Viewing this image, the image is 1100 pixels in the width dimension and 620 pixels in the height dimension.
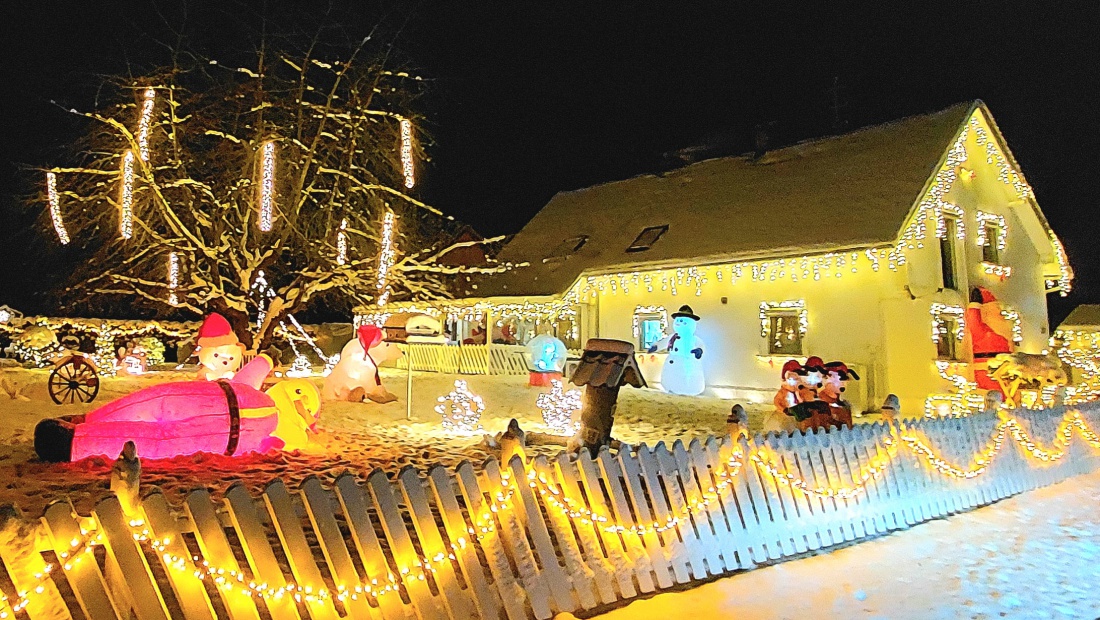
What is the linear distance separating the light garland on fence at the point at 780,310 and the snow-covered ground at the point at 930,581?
9.54 m

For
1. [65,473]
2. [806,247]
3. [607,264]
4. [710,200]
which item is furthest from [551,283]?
[65,473]

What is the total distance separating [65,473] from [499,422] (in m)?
6.62

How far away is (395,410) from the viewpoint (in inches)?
529

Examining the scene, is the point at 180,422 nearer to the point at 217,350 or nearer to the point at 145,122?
the point at 217,350

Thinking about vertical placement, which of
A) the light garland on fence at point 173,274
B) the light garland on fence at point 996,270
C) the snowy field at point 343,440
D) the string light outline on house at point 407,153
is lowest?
the snowy field at point 343,440

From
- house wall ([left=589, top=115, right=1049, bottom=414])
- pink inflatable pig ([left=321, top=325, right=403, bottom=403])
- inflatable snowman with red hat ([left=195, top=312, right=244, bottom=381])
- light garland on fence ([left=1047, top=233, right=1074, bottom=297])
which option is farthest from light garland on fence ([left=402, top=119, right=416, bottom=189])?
light garland on fence ([left=1047, top=233, right=1074, bottom=297])

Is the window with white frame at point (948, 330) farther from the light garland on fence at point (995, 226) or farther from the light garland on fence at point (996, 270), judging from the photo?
the light garland on fence at point (995, 226)

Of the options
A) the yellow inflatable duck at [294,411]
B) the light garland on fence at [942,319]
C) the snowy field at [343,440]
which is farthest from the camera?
the light garland on fence at [942,319]

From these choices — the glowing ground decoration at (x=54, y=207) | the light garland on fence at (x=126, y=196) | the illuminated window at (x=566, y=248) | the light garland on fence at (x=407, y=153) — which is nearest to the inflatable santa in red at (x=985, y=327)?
the illuminated window at (x=566, y=248)

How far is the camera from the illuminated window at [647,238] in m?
19.6

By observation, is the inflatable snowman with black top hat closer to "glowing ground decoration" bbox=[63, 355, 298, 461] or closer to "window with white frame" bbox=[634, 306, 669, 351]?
"window with white frame" bbox=[634, 306, 669, 351]

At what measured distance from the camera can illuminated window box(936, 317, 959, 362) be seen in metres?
16.2

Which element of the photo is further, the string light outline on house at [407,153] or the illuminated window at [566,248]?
the illuminated window at [566,248]

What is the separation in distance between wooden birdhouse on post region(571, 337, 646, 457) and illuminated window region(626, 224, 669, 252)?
456 inches
